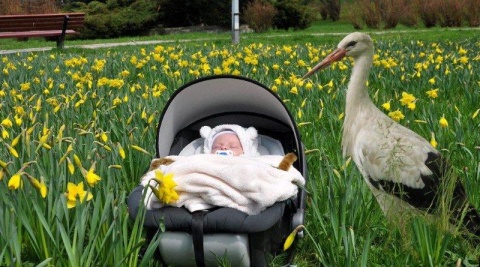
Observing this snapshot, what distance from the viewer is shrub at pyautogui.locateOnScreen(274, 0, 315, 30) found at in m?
26.4

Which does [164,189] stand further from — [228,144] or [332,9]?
[332,9]

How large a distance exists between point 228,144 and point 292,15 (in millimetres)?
23846

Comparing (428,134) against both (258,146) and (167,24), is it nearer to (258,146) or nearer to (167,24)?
(258,146)

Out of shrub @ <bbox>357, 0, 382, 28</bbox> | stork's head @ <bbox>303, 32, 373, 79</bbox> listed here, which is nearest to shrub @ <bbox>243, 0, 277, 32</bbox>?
shrub @ <bbox>357, 0, 382, 28</bbox>

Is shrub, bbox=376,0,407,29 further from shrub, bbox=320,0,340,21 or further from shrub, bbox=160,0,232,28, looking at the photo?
shrub, bbox=320,0,340,21

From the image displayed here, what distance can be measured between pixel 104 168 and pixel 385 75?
15.2ft

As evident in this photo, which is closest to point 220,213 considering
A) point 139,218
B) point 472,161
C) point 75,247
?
point 139,218

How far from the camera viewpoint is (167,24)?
27.6 metres

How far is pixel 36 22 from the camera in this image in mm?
15672

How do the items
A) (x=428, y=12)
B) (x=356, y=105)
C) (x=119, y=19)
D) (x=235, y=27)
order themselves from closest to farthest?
(x=356, y=105) → (x=235, y=27) → (x=428, y=12) → (x=119, y=19)

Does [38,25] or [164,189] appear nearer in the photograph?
[164,189]

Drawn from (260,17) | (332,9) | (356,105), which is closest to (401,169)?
(356,105)

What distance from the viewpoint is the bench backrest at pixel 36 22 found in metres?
15.1

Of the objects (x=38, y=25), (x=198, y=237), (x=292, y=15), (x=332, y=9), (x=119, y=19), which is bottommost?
(x=332, y=9)
